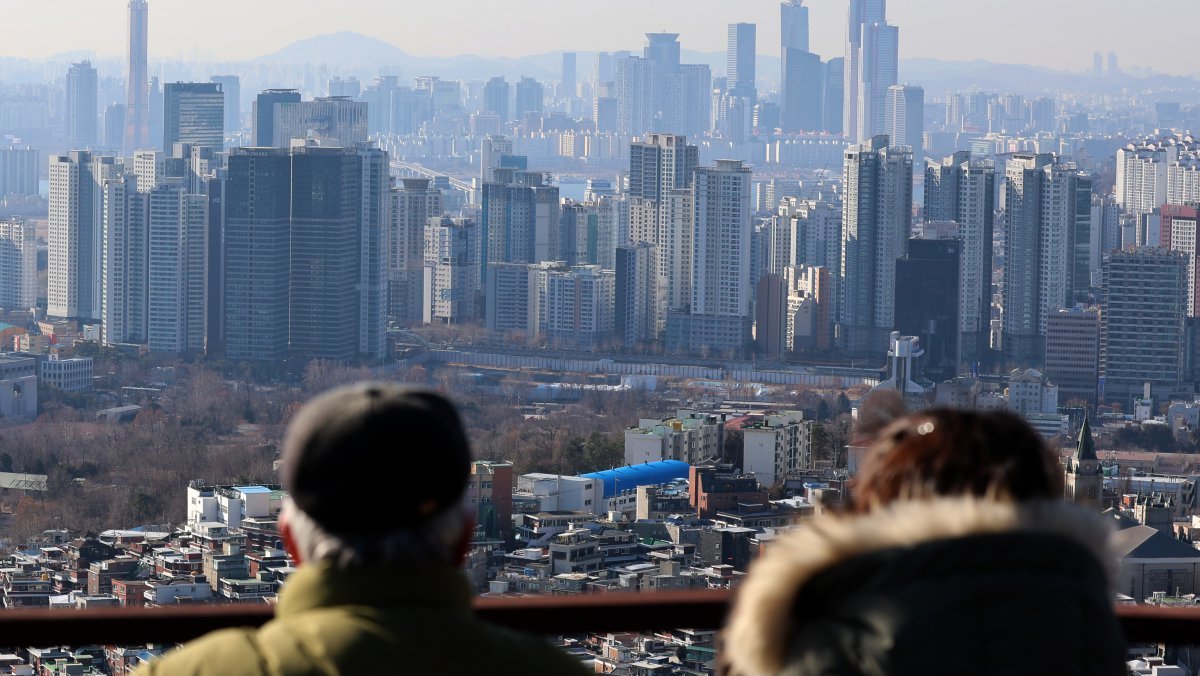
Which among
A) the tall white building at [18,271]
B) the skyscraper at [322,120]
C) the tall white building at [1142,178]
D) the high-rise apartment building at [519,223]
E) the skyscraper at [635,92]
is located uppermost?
the skyscraper at [635,92]

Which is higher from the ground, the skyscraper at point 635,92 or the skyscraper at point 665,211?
the skyscraper at point 635,92

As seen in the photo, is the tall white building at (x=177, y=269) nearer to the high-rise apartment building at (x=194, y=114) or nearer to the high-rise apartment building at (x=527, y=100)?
the high-rise apartment building at (x=194, y=114)

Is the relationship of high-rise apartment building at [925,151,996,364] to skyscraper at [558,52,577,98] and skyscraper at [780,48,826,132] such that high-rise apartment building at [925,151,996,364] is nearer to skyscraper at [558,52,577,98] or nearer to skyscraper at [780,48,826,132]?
skyscraper at [780,48,826,132]

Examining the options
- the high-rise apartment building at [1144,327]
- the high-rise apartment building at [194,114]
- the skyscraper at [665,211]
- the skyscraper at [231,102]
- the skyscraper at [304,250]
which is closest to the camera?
the high-rise apartment building at [1144,327]

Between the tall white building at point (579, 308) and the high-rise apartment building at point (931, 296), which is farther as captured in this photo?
the tall white building at point (579, 308)

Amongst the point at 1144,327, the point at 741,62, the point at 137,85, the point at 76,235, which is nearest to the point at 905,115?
the point at 741,62

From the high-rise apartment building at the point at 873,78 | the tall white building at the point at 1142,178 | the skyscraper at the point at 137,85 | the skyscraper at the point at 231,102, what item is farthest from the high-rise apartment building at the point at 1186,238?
the skyscraper at the point at 137,85
